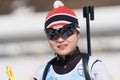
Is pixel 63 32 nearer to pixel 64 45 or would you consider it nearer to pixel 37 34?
pixel 64 45

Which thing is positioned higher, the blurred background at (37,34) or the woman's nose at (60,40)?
the woman's nose at (60,40)

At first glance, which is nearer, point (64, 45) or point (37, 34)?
point (64, 45)

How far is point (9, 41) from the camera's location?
1893 mm

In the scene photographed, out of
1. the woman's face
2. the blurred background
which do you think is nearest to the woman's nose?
the woman's face

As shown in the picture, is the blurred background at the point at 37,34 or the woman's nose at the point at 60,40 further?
the blurred background at the point at 37,34

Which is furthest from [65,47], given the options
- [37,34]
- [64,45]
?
[37,34]

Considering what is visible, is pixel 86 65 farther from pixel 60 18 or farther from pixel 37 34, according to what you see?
pixel 37 34

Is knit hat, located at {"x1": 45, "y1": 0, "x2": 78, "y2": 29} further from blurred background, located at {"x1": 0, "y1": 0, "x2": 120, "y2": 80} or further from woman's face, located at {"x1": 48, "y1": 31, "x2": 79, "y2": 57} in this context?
blurred background, located at {"x1": 0, "y1": 0, "x2": 120, "y2": 80}

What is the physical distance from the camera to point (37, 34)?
1829 millimetres

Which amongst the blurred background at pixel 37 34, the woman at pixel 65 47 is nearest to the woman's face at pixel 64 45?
the woman at pixel 65 47

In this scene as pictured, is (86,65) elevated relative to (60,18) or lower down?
lower down

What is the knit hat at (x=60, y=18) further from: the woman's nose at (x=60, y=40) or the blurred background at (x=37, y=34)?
the blurred background at (x=37, y=34)

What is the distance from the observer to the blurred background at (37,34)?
1.76m

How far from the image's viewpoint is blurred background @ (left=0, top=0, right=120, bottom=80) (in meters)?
1.76
